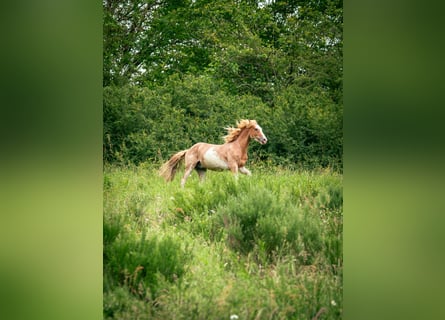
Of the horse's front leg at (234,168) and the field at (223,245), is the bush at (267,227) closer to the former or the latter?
the field at (223,245)

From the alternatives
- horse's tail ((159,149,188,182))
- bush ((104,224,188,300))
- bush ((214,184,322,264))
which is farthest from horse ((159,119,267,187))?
bush ((104,224,188,300))

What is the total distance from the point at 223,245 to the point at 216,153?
24.7 inches

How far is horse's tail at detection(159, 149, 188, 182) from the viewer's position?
3525 millimetres

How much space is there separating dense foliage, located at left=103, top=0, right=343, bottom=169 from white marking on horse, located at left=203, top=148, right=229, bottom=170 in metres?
0.10

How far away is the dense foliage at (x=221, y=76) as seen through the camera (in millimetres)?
3451

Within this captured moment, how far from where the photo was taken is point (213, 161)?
3541mm

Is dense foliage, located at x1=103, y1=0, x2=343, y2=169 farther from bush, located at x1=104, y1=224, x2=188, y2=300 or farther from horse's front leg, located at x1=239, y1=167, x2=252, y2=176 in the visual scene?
bush, located at x1=104, y1=224, x2=188, y2=300

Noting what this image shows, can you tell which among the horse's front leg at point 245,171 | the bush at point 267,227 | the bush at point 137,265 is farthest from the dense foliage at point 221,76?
the bush at point 137,265
